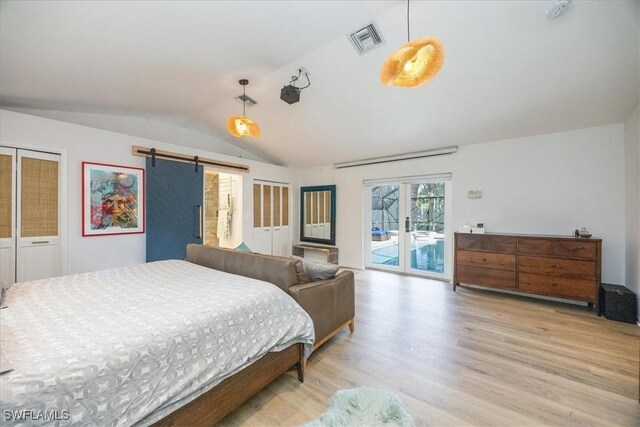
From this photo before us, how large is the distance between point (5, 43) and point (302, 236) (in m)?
5.41

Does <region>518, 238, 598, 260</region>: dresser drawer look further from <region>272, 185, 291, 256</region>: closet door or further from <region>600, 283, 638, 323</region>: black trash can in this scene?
<region>272, 185, 291, 256</region>: closet door

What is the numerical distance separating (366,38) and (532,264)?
11.8ft

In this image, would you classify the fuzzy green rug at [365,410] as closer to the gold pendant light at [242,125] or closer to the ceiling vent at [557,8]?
the gold pendant light at [242,125]

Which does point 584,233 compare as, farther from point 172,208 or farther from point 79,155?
point 79,155

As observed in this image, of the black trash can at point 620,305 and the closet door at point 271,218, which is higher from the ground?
the closet door at point 271,218

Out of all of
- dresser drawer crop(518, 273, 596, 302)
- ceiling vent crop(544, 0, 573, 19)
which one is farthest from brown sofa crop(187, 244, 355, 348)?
ceiling vent crop(544, 0, 573, 19)

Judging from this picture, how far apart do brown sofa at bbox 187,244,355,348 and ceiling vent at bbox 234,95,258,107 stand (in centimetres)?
244

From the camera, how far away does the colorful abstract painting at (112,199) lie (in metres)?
3.44

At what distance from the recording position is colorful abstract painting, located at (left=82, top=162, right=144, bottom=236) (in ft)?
11.3

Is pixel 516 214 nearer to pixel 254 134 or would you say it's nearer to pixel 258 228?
pixel 254 134

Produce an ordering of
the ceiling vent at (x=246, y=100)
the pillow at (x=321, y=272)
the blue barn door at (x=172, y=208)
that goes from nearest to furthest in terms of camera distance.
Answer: the pillow at (x=321, y=272) → the ceiling vent at (x=246, y=100) → the blue barn door at (x=172, y=208)

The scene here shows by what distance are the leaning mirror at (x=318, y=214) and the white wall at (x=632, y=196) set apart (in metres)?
4.54

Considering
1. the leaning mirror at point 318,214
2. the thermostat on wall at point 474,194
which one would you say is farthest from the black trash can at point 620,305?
the leaning mirror at point 318,214

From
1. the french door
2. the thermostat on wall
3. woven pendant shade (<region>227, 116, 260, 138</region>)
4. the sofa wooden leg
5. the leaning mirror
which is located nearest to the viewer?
the sofa wooden leg
